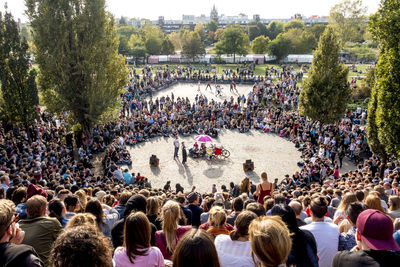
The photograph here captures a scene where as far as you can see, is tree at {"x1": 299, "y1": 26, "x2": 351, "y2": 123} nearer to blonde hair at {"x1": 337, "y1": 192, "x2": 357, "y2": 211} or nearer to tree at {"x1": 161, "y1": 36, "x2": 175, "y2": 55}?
blonde hair at {"x1": 337, "y1": 192, "x2": 357, "y2": 211}

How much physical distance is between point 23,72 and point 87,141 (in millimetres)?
6066

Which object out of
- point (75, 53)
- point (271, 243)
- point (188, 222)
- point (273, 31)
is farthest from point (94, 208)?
point (273, 31)

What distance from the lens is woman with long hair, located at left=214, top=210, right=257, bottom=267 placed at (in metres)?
3.49

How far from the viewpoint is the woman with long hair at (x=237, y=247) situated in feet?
11.5

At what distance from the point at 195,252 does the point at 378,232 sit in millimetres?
2017

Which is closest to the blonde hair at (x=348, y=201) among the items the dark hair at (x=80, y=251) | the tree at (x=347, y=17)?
the dark hair at (x=80, y=251)

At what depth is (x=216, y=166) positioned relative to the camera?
755 inches

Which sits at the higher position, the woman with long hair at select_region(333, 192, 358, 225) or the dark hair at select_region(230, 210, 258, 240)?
the dark hair at select_region(230, 210, 258, 240)

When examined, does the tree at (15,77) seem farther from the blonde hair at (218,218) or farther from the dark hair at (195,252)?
the dark hair at (195,252)

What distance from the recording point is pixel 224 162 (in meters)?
19.7

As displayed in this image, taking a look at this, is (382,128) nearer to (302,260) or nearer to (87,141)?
(302,260)

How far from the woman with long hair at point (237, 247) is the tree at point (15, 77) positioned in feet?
61.1

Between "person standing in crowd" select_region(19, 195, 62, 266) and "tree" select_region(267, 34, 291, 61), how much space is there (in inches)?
2782

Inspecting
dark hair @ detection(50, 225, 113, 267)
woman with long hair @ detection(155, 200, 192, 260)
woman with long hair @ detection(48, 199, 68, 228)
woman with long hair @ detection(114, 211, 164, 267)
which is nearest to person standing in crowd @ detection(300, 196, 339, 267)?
woman with long hair @ detection(155, 200, 192, 260)
